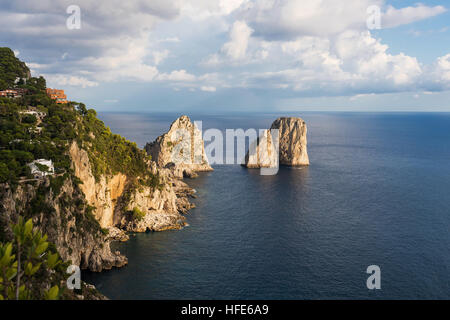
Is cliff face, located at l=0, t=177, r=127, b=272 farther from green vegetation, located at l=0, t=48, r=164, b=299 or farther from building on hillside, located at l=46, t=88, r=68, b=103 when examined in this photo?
building on hillside, located at l=46, t=88, r=68, b=103

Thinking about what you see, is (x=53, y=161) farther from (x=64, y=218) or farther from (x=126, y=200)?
(x=126, y=200)

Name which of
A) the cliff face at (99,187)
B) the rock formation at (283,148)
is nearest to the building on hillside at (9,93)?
the cliff face at (99,187)

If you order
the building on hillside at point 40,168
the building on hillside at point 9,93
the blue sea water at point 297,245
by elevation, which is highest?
the building on hillside at point 9,93

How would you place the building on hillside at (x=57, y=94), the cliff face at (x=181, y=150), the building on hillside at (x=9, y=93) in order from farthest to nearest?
the cliff face at (x=181, y=150) → the building on hillside at (x=57, y=94) → the building on hillside at (x=9, y=93)

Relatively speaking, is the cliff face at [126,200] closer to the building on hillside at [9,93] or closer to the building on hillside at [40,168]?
the building on hillside at [40,168]

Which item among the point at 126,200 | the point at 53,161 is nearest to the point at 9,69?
the point at 126,200

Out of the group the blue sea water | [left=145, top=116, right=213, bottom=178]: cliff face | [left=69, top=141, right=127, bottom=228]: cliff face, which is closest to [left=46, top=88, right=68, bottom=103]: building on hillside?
[left=69, top=141, right=127, bottom=228]: cliff face

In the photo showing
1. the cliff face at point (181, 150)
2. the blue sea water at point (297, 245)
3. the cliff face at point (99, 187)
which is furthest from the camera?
the cliff face at point (181, 150)
